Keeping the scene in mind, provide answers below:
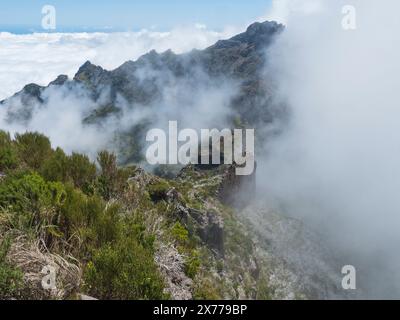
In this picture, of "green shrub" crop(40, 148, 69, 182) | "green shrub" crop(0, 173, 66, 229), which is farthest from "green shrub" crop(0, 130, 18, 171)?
"green shrub" crop(0, 173, 66, 229)

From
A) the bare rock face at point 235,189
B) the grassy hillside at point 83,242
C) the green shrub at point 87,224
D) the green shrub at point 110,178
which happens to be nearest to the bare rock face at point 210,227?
the green shrub at point 110,178

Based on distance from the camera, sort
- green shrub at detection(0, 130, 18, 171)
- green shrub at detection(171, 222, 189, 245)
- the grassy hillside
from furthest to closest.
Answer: green shrub at detection(0, 130, 18, 171), green shrub at detection(171, 222, 189, 245), the grassy hillside

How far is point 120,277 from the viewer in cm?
810

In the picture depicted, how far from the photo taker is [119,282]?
7.99 metres

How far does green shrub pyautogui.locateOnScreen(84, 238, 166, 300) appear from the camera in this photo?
8.06 meters

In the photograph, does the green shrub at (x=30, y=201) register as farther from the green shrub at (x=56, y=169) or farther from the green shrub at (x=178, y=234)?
the green shrub at (x=178, y=234)

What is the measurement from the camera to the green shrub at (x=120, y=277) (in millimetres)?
8062

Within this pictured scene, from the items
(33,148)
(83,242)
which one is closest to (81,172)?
(33,148)

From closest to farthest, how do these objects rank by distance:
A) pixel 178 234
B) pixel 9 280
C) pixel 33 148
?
pixel 9 280 → pixel 178 234 → pixel 33 148

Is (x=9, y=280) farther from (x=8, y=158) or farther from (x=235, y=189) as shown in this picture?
(x=235, y=189)

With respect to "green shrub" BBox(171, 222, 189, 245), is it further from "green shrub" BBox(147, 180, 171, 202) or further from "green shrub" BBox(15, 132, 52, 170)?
"green shrub" BBox(147, 180, 171, 202)

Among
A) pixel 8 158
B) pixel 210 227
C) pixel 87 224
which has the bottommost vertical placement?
pixel 210 227
